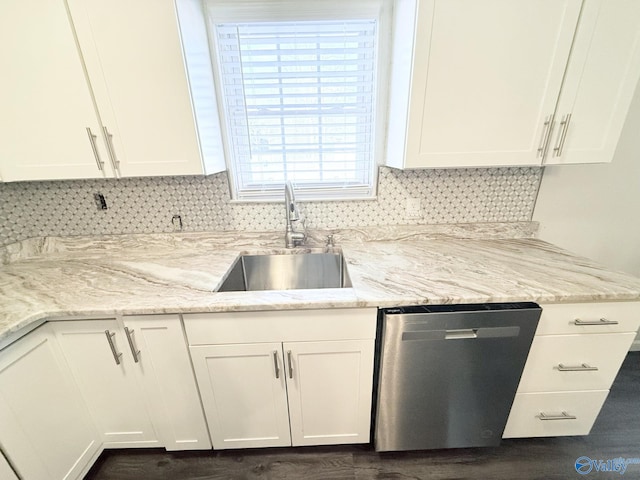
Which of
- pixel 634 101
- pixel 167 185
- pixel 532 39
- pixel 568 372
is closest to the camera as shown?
pixel 532 39

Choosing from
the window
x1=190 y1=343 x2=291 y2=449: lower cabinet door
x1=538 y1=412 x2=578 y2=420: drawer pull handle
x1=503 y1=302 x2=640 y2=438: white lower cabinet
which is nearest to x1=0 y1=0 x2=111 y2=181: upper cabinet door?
the window

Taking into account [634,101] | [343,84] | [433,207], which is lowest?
[433,207]

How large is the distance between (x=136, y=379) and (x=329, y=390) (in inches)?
34.1

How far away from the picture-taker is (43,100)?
42.3 inches

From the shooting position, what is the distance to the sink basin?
5.09 ft

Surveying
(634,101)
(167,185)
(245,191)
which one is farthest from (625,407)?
(167,185)

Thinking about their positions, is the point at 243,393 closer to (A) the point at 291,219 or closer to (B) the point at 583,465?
(A) the point at 291,219

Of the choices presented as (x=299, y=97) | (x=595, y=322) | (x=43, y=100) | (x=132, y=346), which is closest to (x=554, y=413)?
(x=595, y=322)

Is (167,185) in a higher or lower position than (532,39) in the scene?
lower

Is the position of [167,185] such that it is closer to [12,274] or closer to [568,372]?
[12,274]

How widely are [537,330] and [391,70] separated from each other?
1423 mm

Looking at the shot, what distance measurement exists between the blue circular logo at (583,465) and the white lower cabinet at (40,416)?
237cm

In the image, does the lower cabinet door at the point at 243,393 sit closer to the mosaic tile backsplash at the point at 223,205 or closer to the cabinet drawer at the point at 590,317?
the mosaic tile backsplash at the point at 223,205

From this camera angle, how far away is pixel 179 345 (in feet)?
3.51
